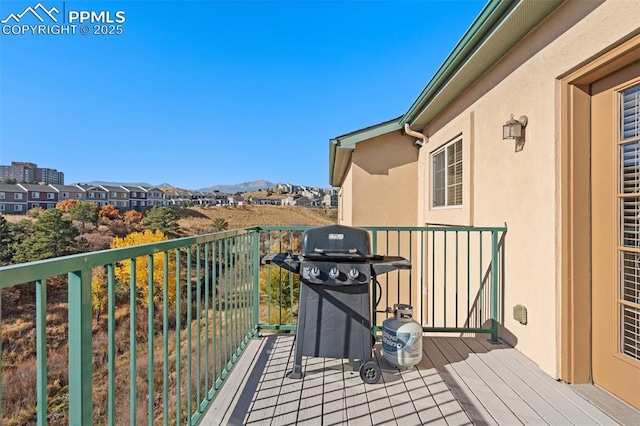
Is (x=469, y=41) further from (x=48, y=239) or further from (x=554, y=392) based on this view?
(x=48, y=239)

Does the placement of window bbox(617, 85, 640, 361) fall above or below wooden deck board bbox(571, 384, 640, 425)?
above

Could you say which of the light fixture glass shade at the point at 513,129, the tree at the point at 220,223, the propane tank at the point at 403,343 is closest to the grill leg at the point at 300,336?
the propane tank at the point at 403,343

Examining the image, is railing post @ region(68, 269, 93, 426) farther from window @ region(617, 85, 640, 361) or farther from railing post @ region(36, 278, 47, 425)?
window @ region(617, 85, 640, 361)

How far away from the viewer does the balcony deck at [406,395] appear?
197 cm

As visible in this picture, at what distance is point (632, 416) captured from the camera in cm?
196

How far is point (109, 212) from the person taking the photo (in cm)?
2705

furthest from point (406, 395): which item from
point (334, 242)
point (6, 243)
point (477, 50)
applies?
point (6, 243)

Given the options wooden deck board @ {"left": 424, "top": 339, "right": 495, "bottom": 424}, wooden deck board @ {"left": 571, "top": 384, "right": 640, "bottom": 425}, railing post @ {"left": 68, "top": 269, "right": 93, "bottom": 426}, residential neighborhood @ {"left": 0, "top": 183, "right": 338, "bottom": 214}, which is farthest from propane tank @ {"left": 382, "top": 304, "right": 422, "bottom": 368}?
residential neighborhood @ {"left": 0, "top": 183, "right": 338, "bottom": 214}

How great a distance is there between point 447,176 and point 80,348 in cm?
514

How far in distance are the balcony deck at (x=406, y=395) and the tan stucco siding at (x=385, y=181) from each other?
399 cm

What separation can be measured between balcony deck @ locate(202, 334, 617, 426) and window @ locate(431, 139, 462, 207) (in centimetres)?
265

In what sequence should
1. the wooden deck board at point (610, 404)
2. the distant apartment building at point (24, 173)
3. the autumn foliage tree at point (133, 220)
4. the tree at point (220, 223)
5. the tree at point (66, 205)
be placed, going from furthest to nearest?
the distant apartment building at point (24, 173) < the tree at point (220, 223) < the autumn foliage tree at point (133, 220) < the tree at point (66, 205) < the wooden deck board at point (610, 404)

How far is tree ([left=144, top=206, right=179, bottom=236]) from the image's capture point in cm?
2545

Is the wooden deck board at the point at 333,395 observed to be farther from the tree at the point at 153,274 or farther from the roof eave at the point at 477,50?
the roof eave at the point at 477,50
